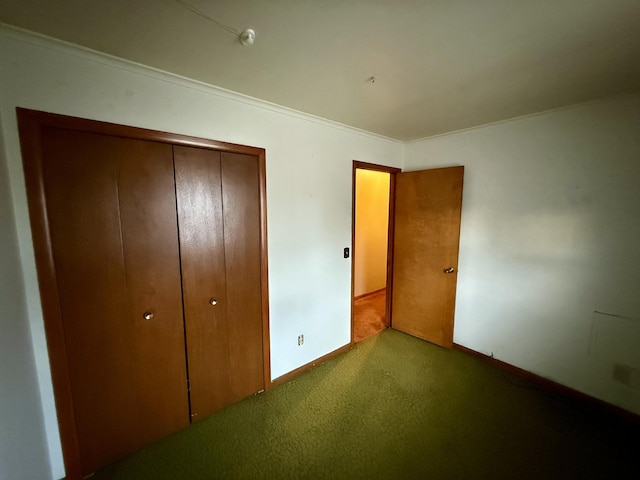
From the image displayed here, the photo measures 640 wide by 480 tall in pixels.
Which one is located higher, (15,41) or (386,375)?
(15,41)

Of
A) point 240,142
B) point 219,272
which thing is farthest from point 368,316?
point 240,142

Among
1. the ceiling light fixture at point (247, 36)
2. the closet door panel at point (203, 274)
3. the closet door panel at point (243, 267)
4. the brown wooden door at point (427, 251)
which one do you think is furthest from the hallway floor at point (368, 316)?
the ceiling light fixture at point (247, 36)

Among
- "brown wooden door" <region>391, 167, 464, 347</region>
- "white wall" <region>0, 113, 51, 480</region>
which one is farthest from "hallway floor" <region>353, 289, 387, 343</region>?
"white wall" <region>0, 113, 51, 480</region>

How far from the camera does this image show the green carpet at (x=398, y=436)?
55.4 inches

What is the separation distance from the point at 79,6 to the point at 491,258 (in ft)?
10.3

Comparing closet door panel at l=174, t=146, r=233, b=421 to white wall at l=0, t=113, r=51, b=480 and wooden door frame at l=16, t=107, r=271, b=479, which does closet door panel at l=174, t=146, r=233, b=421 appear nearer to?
wooden door frame at l=16, t=107, r=271, b=479

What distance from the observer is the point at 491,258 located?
2.36 metres

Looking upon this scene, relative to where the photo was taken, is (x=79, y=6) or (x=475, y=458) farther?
(x=475, y=458)

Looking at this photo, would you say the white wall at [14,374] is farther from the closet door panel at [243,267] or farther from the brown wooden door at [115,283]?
the closet door panel at [243,267]

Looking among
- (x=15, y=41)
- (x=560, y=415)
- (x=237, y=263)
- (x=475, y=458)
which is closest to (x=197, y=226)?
(x=237, y=263)

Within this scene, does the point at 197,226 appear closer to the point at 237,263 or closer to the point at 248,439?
the point at 237,263

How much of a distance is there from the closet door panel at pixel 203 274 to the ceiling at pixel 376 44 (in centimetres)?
55

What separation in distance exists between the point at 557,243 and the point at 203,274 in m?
2.74

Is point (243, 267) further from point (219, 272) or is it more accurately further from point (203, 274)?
point (203, 274)
